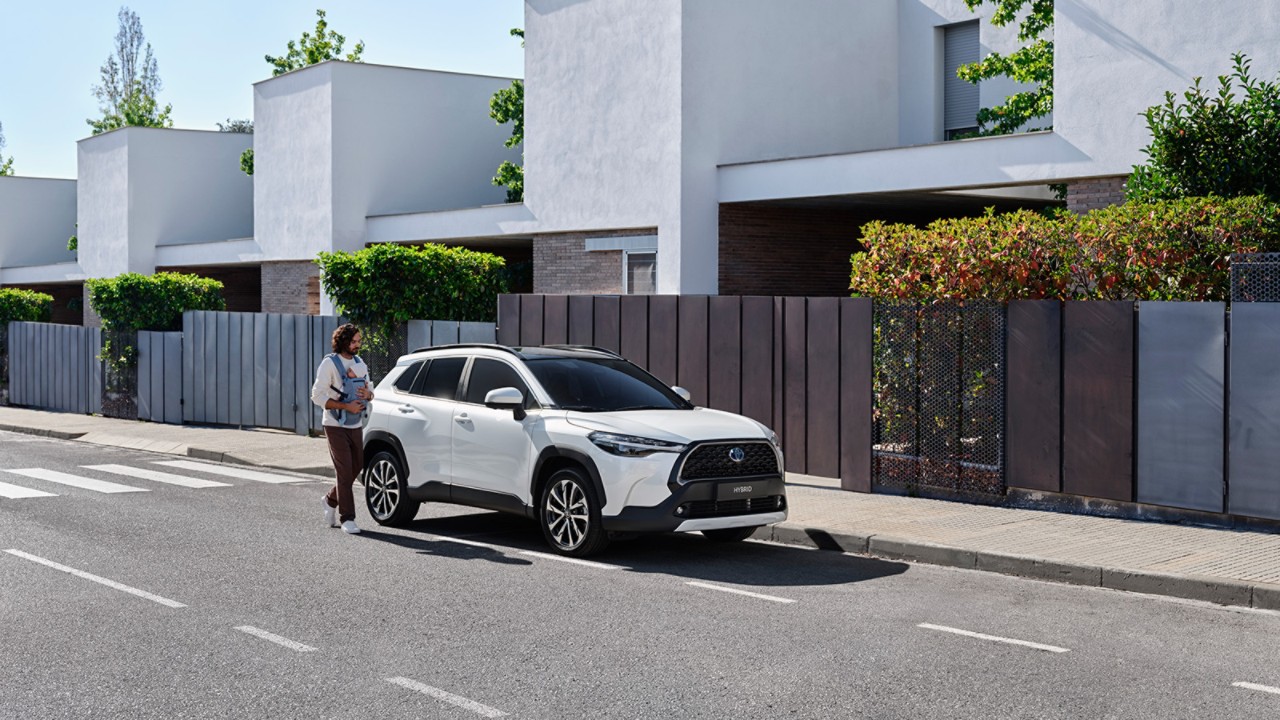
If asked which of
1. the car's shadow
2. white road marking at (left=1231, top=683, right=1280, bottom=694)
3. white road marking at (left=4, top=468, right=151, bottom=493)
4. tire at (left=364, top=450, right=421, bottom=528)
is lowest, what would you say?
white road marking at (left=4, top=468, right=151, bottom=493)

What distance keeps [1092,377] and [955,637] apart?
528 centimetres

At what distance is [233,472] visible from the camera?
17750 mm

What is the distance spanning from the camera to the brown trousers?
12.1 metres

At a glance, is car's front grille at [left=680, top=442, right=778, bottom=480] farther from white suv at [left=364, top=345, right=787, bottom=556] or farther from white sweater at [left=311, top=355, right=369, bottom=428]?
white sweater at [left=311, top=355, right=369, bottom=428]

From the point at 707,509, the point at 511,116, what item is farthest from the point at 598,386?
the point at 511,116

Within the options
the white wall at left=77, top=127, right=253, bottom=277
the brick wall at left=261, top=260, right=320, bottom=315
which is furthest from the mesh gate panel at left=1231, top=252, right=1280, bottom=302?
the white wall at left=77, top=127, right=253, bottom=277

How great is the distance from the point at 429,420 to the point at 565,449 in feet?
6.23

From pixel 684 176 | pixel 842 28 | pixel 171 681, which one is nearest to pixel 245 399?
pixel 684 176

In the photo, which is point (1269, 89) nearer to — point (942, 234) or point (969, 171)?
point (942, 234)

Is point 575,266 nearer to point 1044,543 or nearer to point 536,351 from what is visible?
point 536,351

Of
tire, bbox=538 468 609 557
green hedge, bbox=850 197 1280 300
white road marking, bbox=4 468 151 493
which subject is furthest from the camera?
white road marking, bbox=4 468 151 493

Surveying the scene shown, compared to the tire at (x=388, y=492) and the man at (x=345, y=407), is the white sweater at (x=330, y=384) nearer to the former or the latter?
Answer: the man at (x=345, y=407)

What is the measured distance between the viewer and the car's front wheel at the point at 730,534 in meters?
11.3

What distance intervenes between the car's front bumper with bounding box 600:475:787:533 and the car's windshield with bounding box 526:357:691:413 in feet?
3.71
